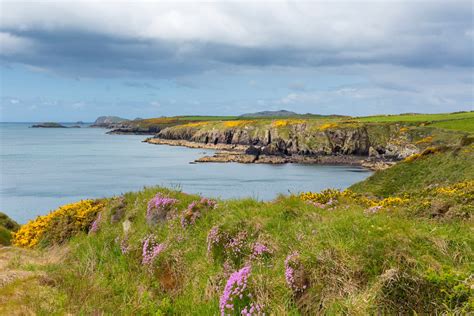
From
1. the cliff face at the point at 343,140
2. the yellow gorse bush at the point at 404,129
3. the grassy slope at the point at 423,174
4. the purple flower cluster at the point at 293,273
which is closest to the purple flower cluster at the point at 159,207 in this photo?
the purple flower cluster at the point at 293,273

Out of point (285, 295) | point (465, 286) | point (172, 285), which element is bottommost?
point (172, 285)

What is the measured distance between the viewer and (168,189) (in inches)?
567

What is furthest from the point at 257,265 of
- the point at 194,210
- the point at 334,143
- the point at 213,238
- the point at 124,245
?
the point at 334,143

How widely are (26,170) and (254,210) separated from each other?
296ft

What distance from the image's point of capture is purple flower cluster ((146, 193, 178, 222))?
1270 centimetres

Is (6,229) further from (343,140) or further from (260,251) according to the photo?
(343,140)

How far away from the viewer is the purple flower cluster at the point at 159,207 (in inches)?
500

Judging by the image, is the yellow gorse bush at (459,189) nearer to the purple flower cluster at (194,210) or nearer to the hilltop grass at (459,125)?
the purple flower cluster at (194,210)

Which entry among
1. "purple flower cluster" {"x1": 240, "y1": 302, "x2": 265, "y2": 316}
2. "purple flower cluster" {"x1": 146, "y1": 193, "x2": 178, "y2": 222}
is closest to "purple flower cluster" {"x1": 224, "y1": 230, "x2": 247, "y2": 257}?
"purple flower cluster" {"x1": 240, "y1": 302, "x2": 265, "y2": 316}

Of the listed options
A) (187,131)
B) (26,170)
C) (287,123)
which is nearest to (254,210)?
(26,170)

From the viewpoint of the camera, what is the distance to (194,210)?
11.9 meters

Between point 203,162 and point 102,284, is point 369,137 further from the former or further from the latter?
point 102,284

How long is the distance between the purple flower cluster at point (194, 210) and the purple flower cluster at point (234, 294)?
13.3 ft

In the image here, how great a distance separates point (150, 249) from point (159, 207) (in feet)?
6.72
